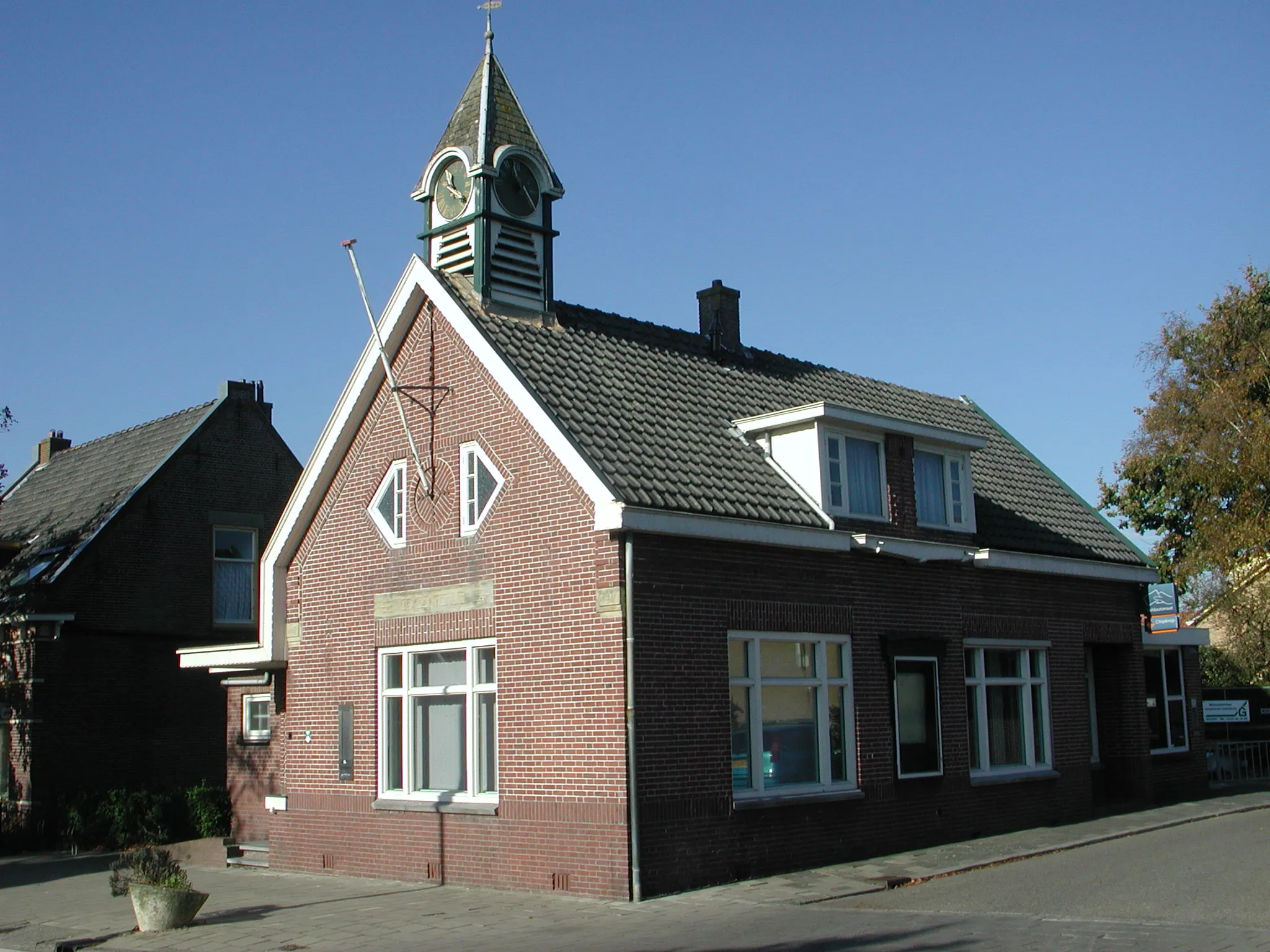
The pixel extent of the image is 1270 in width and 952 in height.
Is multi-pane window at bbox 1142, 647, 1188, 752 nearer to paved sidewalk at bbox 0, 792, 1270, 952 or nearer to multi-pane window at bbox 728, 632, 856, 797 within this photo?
paved sidewalk at bbox 0, 792, 1270, 952

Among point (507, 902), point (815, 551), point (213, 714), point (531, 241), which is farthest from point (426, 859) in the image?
point (213, 714)

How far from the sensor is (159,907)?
13.9 metres

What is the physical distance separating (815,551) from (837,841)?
361 centimetres

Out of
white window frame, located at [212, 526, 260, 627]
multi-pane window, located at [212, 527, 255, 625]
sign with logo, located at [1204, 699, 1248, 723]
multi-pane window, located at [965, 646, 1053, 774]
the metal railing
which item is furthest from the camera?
sign with logo, located at [1204, 699, 1248, 723]

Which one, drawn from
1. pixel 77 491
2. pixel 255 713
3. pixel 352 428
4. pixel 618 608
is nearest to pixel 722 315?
pixel 352 428

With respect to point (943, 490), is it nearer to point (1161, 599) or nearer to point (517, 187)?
point (1161, 599)

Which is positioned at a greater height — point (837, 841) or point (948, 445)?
point (948, 445)

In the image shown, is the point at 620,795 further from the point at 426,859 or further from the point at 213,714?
the point at 213,714

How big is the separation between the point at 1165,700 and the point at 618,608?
14.5 m

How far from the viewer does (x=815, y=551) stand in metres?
16.8

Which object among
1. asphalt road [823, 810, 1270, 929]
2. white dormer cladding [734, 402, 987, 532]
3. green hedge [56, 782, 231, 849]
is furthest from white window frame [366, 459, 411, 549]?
green hedge [56, 782, 231, 849]

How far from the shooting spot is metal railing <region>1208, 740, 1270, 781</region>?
28.5 metres

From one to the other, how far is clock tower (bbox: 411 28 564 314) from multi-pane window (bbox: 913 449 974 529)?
5856mm

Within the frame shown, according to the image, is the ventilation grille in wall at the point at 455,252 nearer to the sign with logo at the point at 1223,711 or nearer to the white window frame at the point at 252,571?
the white window frame at the point at 252,571
